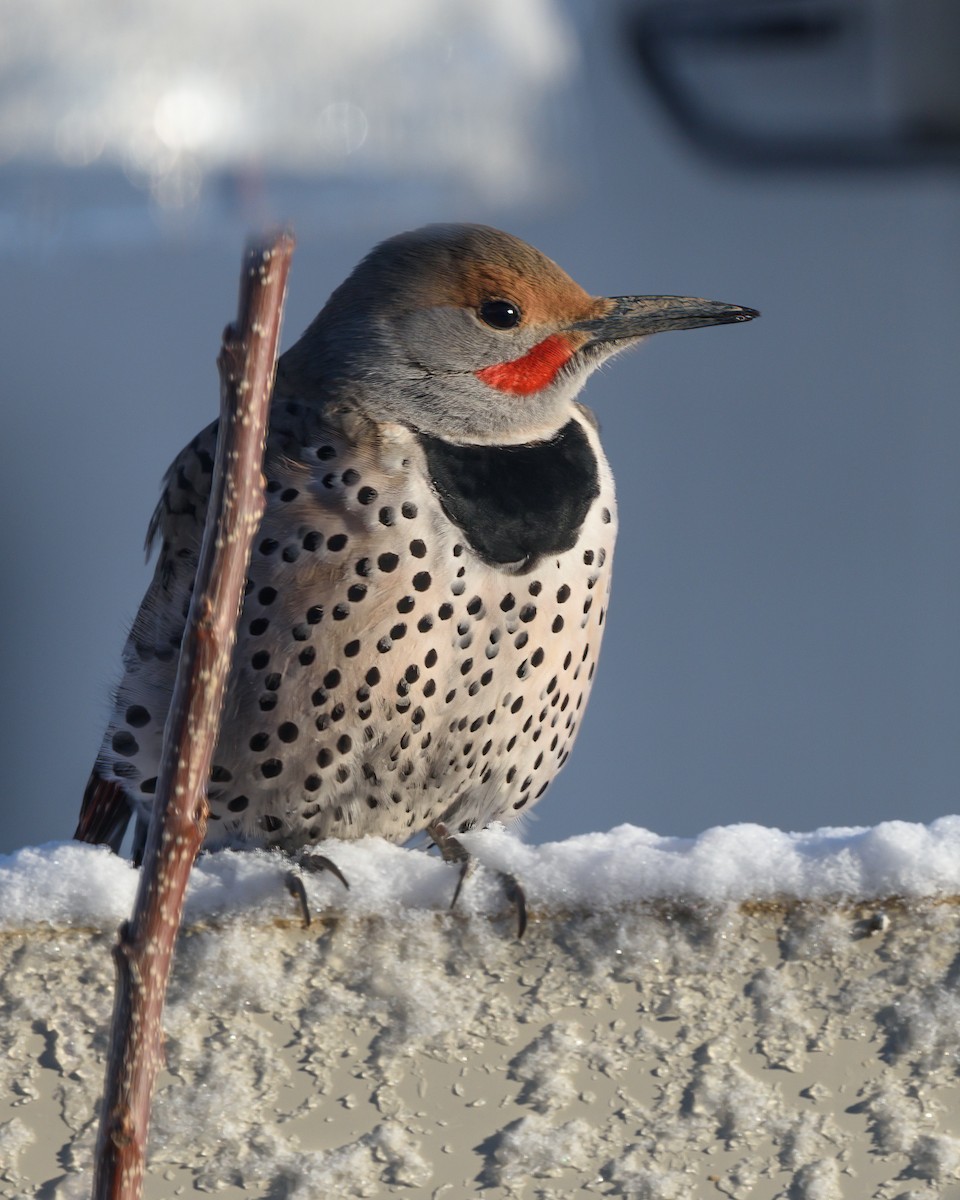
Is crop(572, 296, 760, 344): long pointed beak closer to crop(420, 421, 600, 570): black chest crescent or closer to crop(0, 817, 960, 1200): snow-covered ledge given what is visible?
crop(420, 421, 600, 570): black chest crescent

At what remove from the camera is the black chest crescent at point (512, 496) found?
165cm

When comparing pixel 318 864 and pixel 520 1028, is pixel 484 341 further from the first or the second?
pixel 520 1028

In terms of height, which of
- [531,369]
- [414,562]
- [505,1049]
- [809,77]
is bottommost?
[505,1049]

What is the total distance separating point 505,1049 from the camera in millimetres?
1188

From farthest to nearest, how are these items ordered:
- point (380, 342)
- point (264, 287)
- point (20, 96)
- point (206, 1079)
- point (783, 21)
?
point (783, 21) < point (380, 342) < point (206, 1079) < point (264, 287) < point (20, 96)

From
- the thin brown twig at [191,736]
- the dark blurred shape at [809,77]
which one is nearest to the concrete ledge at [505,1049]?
the thin brown twig at [191,736]

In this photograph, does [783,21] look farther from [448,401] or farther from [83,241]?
[83,241]

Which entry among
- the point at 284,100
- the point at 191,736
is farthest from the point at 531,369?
the point at 284,100

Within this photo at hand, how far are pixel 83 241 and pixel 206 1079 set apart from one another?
0.74m

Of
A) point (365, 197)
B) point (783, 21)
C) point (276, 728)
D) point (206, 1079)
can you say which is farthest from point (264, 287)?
point (783, 21)

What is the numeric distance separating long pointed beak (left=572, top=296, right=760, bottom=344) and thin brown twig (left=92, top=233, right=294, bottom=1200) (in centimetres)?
88

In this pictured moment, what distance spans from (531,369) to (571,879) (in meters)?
0.69

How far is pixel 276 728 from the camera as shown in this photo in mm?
1645

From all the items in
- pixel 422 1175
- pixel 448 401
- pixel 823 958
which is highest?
pixel 448 401
